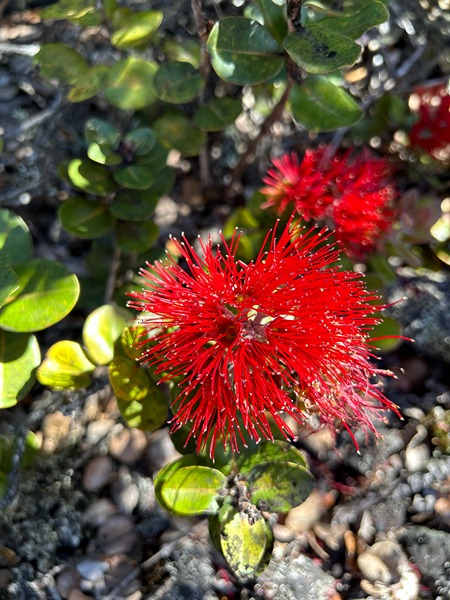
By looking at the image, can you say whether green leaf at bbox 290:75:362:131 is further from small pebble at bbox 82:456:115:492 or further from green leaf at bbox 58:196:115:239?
small pebble at bbox 82:456:115:492

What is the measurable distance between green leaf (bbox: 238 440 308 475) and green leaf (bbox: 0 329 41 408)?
1.65ft

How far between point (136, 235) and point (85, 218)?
0.14 metres

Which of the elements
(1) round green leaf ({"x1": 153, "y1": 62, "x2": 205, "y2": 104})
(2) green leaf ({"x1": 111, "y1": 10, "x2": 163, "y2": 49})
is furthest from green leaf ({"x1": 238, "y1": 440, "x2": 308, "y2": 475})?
(2) green leaf ({"x1": 111, "y1": 10, "x2": 163, "y2": 49})

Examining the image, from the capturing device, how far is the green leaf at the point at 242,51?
130 centimetres

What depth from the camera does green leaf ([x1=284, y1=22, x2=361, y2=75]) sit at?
1.17 m

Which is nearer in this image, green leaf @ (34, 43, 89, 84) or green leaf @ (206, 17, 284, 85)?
green leaf @ (206, 17, 284, 85)

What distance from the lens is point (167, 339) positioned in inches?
47.5

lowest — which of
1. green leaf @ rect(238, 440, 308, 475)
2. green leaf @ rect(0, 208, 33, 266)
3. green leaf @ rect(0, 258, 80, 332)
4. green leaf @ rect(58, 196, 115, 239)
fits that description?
green leaf @ rect(238, 440, 308, 475)

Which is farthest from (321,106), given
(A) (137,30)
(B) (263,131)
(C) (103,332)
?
(C) (103,332)

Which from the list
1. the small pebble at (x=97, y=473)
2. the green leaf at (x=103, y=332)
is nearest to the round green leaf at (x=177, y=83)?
Answer: the green leaf at (x=103, y=332)

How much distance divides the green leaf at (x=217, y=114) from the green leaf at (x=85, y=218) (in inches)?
13.4

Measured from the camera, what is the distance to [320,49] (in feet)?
3.94

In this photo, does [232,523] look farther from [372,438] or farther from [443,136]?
[443,136]

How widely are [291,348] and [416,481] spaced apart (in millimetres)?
679
